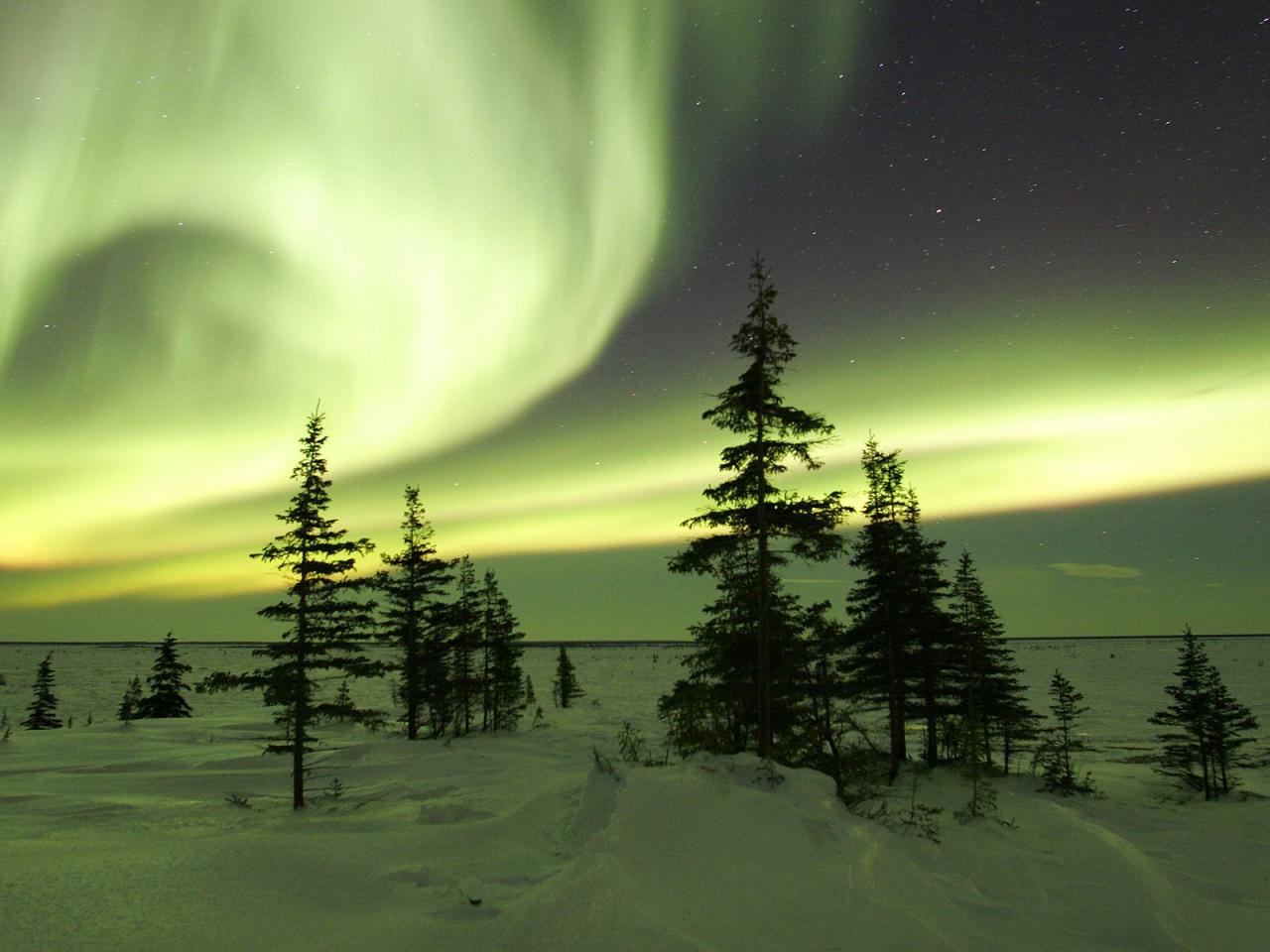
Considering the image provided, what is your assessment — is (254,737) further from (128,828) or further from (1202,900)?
(1202,900)

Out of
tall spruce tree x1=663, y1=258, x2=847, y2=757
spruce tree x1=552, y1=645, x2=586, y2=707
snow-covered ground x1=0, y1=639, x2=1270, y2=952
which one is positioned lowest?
spruce tree x1=552, y1=645, x2=586, y2=707

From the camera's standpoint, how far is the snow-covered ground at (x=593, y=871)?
7168 mm

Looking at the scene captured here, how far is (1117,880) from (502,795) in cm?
1375

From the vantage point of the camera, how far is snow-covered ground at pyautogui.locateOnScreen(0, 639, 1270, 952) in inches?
282

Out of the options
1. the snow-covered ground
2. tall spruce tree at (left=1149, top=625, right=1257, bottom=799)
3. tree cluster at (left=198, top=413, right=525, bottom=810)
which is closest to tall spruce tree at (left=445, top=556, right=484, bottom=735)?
tree cluster at (left=198, top=413, right=525, bottom=810)

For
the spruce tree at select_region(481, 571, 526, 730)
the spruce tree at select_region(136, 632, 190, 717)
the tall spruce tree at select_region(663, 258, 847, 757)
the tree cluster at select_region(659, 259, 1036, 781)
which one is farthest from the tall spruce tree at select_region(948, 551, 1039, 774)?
the spruce tree at select_region(136, 632, 190, 717)

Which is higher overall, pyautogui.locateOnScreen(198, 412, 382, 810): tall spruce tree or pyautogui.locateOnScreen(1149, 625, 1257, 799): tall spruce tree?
pyautogui.locateOnScreen(198, 412, 382, 810): tall spruce tree

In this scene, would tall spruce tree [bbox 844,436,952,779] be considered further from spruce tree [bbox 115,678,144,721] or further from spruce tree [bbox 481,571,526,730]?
spruce tree [bbox 115,678,144,721]

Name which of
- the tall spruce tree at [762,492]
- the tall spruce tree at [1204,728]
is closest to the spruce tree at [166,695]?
the tall spruce tree at [762,492]

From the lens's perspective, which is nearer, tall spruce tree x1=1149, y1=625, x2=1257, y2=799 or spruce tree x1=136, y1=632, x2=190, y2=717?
tall spruce tree x1=1149, y1=625, x2=1257, y2=799

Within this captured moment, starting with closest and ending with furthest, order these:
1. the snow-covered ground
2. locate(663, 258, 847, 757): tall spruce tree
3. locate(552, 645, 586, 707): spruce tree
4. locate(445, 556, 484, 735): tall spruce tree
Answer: the snow-covered ground → locate(663, 258, 847, 757): tall spruce tree → locate(445, 556, 484, 735): tall spruce tree → locate(552, 645, 586, 707): spruce tree

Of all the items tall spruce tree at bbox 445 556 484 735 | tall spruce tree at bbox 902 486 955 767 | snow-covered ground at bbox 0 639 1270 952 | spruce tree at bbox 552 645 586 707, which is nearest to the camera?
snow-covered ground at bbox 0 639 1270 952

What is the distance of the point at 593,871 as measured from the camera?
26.3 feet

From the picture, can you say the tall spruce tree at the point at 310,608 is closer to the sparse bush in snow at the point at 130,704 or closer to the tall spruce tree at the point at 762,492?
the tall spruce tree at the point at 762,492
